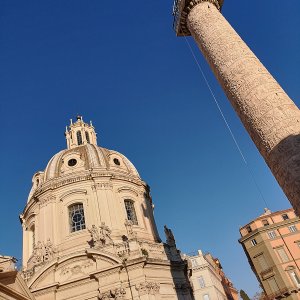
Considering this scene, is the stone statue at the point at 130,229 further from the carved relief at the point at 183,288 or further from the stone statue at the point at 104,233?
the carved relief at the point at 183,288

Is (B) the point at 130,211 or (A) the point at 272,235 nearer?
(B) the point at 130,211

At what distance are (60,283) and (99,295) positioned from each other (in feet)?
9.61

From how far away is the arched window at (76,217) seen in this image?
28.6m

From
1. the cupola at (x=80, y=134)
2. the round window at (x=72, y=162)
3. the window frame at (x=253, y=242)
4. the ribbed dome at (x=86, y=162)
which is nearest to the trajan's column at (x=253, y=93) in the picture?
the ribbed dome at (x=86, y=162)

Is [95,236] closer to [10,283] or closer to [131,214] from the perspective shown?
[131,214]

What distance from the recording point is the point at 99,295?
22172 millimetres

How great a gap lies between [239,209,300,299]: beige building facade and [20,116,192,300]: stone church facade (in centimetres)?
2301

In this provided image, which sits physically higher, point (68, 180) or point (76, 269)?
point (68, 180)

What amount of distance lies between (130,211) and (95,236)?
19.7ft

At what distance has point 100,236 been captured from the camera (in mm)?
25234

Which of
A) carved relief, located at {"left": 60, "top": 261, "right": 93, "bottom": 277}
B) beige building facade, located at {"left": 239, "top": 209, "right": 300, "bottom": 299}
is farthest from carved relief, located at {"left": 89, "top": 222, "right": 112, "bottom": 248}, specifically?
beige building facade, located at {"left": 239, "top": 209, "right": 300, "bottom": 299}

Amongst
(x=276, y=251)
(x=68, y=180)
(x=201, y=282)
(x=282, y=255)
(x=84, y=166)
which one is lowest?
(x=282, y=255)

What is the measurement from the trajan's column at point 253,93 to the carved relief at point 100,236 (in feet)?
58.0

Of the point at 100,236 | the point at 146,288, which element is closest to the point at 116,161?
the point at 100,236
